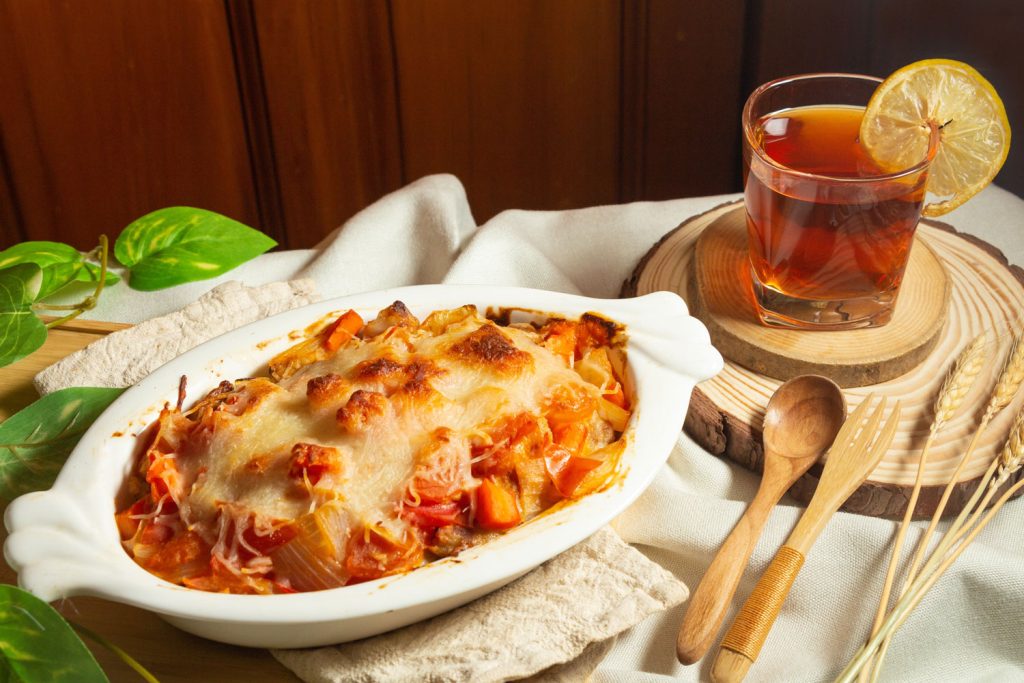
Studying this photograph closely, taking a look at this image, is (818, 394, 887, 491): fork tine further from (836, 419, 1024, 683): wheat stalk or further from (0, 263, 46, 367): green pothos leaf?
(0, 263, 46, 367): green pothos leaf

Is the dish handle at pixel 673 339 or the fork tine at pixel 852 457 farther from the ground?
the dish handle at pixel 673 339

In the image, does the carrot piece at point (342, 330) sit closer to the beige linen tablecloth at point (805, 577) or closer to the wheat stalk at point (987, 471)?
the beige linen tablecloth at point (805, 577)

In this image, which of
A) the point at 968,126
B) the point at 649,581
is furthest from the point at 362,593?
the point at 968,126

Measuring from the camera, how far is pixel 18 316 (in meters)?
1.84

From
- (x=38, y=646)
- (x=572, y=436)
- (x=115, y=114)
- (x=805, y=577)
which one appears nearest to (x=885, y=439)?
(x=805, y=577)

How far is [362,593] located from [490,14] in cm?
221

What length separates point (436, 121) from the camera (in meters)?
3.31

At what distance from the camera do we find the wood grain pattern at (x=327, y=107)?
3006mm

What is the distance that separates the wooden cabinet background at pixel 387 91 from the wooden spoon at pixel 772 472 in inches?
57.8

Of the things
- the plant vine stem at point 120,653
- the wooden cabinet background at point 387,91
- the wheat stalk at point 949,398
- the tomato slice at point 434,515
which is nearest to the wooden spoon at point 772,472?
the wheat stalk at point 949,398

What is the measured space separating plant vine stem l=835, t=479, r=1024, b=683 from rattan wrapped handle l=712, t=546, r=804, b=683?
11cm

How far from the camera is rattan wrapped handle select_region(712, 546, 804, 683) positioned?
142 centimetres

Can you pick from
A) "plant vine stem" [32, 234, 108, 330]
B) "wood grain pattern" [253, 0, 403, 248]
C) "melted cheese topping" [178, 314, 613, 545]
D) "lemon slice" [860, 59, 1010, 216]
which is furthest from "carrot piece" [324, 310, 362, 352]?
"wood grain pattern" [253, 0, 403, 248]

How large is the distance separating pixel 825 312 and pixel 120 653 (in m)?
1.30
